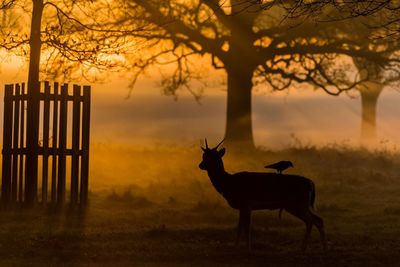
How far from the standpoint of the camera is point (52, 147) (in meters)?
16.4

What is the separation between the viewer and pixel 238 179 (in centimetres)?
1221

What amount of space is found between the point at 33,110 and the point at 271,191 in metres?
6.60

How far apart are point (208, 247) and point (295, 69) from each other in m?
18.2

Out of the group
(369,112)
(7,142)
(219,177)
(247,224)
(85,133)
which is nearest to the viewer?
(247,224)

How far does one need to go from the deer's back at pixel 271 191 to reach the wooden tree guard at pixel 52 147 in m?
5.43

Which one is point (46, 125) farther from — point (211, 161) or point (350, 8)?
point (350, 8)

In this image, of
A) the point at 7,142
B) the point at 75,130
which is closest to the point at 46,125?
the point at 75,130

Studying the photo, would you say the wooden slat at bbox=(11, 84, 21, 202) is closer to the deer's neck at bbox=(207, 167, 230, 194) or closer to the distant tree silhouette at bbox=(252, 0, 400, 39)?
the distant tree silhouette at bbox=(252, 0, 400, 39)

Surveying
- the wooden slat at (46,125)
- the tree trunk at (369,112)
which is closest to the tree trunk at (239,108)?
the wooden slat at (46,125)

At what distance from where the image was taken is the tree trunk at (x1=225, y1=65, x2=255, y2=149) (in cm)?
3070

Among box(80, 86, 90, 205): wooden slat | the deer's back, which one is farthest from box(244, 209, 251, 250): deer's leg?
box(80, 86, 90, 205): wooden slat

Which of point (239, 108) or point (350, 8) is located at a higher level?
point (350, 8)

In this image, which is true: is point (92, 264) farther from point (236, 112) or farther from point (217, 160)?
point (236, 112)

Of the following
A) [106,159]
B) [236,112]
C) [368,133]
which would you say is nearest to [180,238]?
[106,159]
